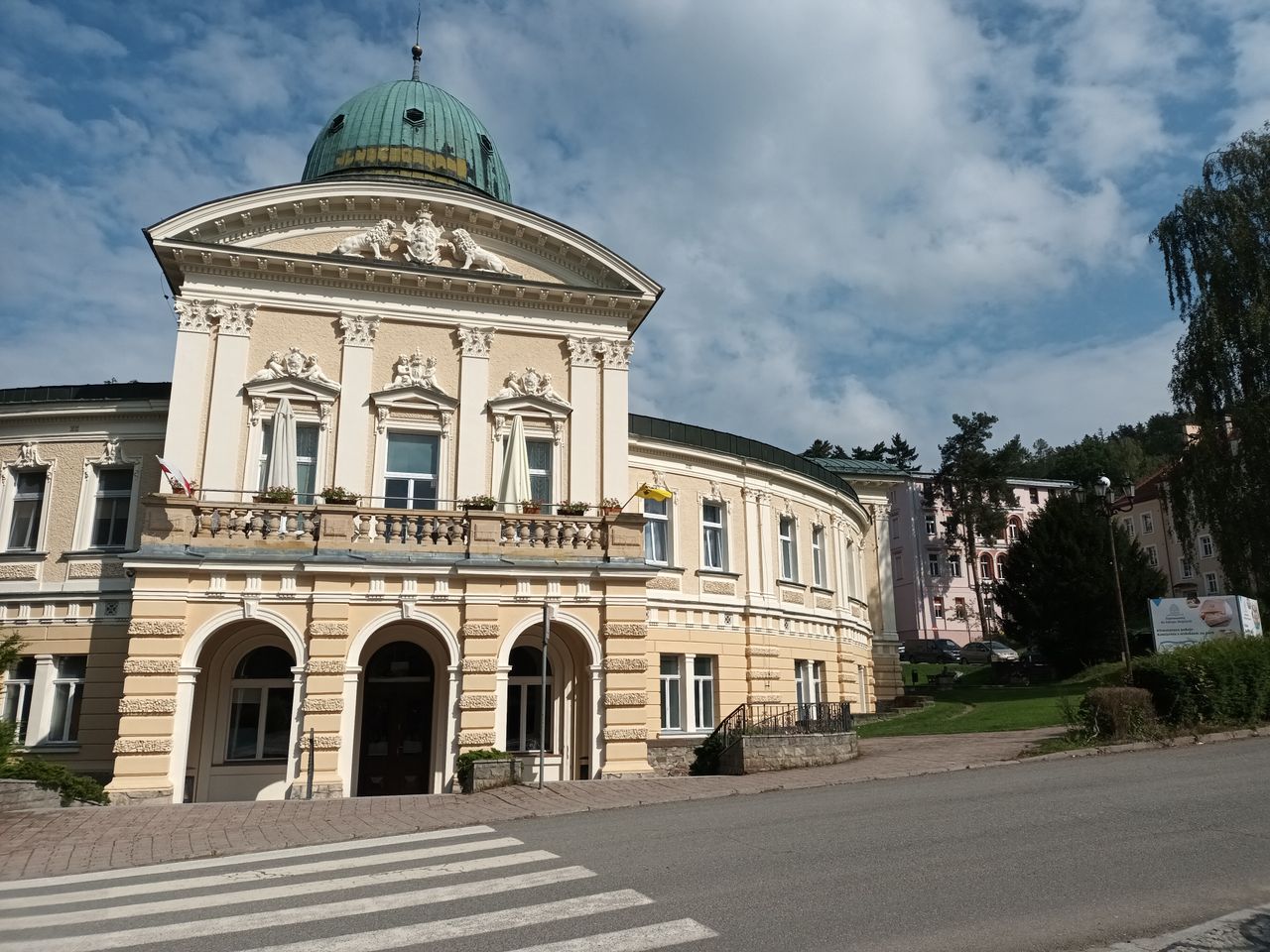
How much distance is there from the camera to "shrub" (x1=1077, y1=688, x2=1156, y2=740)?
17891 millimetres

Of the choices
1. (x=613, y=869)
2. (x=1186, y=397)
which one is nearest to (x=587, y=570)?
(x=613, y=869)

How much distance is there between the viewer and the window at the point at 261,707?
19094 millimetres

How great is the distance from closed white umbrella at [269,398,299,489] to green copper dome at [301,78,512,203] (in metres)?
8.88

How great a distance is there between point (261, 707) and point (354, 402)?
6.77 meters

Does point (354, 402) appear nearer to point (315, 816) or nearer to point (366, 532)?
point (366, 532)

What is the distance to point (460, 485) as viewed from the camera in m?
21.0

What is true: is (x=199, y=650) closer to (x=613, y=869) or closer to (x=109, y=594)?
(x=109, y=594)

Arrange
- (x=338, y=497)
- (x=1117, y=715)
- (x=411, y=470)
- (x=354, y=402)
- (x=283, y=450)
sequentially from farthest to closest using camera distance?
(x=411, y=470), (x=354, y=402), (x=283, y=450), (x=338, y=497), (x=1117, y=715)

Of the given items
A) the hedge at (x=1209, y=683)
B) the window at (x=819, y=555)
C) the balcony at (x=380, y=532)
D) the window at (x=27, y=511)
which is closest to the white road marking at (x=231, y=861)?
the balcony at (x=380, y=532)

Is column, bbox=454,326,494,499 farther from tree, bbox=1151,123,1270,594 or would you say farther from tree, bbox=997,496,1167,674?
tree, bbox=997,496,1167,674

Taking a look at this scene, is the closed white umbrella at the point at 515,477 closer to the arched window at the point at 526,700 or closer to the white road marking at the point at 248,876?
the arched window at the point at 526,700

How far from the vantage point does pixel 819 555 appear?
30422 mm

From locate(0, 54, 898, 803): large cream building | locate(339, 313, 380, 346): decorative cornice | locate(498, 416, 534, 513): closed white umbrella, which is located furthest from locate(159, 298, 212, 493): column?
locate(498, 416, 534, 513): closed white umbrella

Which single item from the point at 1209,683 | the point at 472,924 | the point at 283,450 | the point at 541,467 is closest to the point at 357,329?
the point at 283,450
